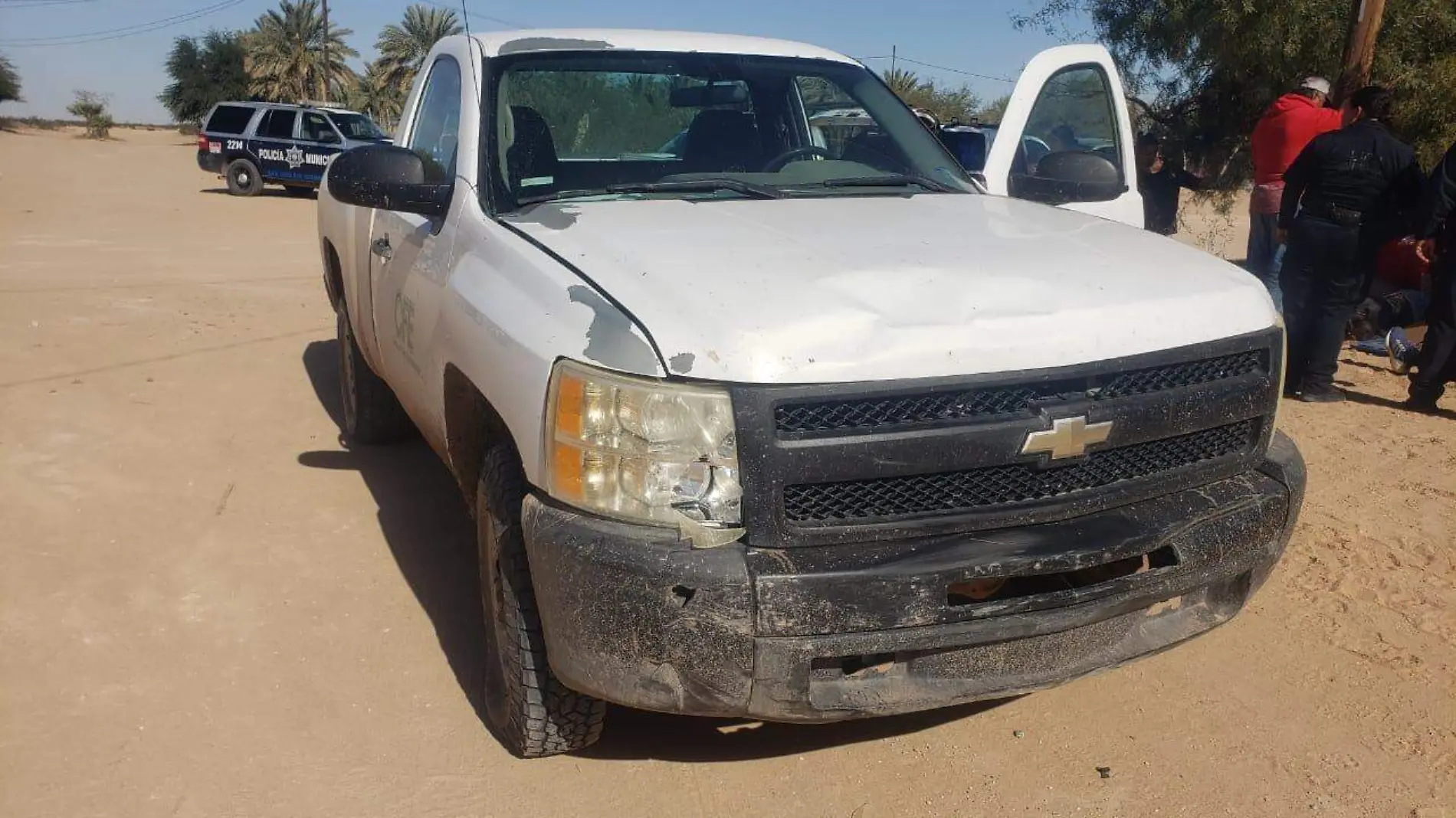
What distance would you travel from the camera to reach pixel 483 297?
295 centimetres

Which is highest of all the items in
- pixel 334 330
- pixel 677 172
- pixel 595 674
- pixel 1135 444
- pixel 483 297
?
pixel 677 172

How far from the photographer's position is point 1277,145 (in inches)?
324

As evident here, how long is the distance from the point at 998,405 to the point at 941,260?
0.44m

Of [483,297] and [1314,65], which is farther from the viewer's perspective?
[1314,65]

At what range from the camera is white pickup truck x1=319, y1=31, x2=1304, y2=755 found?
7.72ft

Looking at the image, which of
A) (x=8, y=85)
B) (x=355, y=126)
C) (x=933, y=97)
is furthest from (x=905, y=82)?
(x=8, y=85)

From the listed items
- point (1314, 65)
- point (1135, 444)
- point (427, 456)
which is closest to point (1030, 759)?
point (1135, 444)

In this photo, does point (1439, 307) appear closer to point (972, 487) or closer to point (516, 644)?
point (972, 487)

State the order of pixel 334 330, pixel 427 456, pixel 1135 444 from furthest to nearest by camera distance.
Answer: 1. pixel 334 330
2. pixel 427 456
3. pixel 1135 444

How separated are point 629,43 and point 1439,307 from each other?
4.96m

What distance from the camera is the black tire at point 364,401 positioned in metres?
5.32

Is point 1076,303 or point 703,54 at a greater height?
point 703,54

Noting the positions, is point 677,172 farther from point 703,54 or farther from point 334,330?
point 334,330

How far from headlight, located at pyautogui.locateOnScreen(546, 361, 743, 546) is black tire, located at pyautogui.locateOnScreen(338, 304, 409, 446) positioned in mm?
3059
